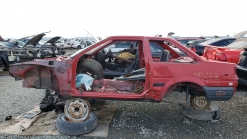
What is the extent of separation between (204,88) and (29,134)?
313cm

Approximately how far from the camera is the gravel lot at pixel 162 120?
3.71 m

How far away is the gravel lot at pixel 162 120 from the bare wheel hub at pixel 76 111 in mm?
388

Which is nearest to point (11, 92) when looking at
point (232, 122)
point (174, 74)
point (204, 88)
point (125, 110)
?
point (125, 110)

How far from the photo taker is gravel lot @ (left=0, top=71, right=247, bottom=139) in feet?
12.2

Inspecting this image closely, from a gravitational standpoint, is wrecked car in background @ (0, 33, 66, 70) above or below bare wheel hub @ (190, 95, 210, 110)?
above

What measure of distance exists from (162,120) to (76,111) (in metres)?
1.74

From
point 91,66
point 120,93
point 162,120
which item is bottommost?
point 162,120

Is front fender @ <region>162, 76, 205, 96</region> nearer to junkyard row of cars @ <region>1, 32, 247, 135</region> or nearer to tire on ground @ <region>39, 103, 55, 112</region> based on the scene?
junkyard row of cars @ <region>1, 32, 247, 135</region>

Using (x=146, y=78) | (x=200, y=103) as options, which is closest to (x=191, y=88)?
(x=200, y=103)

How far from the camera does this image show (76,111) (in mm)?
3846

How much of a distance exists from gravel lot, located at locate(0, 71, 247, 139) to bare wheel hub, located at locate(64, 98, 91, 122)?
0.39 meters

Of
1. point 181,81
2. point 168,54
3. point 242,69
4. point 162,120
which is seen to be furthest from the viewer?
point 242,69

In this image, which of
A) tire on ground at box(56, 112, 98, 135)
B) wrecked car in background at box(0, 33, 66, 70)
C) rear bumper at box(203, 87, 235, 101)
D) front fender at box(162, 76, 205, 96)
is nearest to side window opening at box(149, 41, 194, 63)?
front fender at box(162, 76, 205, 96)

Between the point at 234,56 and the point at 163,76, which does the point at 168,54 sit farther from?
the point at 234,56
